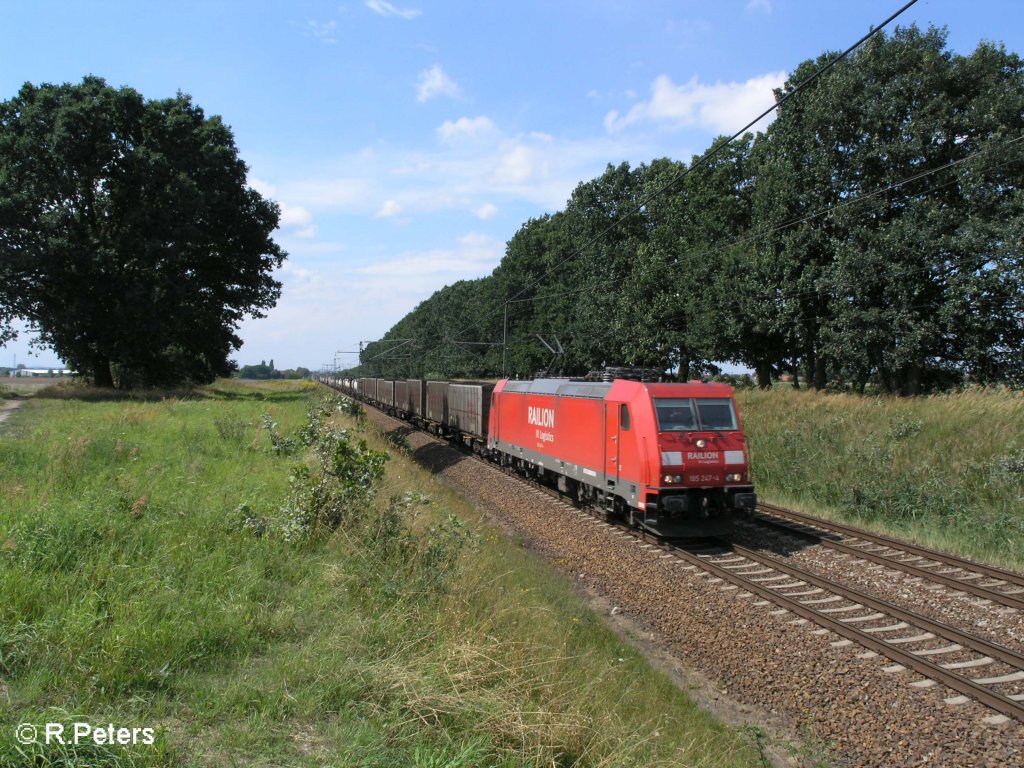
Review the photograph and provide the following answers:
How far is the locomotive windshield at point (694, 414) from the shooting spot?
11.1 meters

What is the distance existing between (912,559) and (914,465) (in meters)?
4.35

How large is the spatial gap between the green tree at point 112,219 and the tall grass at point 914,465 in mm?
29027

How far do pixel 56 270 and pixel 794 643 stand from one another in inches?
1389

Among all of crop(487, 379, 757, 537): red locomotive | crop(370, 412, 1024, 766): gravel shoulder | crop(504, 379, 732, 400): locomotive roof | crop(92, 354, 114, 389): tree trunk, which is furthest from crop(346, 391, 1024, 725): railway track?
crop(92, 354, 114, 389): tree trunk

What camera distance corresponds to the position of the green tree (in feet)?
100.0

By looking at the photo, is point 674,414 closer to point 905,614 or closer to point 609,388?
point 609,388

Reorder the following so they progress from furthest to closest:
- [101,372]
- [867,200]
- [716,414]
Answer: [101,372] < [867,200] < [716,414]

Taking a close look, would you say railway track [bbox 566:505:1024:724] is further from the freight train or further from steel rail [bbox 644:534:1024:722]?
the freight train

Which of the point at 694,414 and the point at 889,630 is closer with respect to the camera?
the point at 889,630

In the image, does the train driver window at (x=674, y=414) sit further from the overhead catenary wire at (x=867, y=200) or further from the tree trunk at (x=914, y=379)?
the tree trunk at (x=914, y=379)

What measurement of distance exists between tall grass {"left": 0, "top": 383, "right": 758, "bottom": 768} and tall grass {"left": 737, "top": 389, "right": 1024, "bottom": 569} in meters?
7.47

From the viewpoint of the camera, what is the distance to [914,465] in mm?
13711

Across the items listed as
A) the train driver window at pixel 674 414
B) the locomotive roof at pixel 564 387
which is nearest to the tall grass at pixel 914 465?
the train driver window at pixel 674 414

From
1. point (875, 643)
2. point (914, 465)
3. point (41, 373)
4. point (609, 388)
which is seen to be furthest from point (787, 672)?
point (41, 373)
